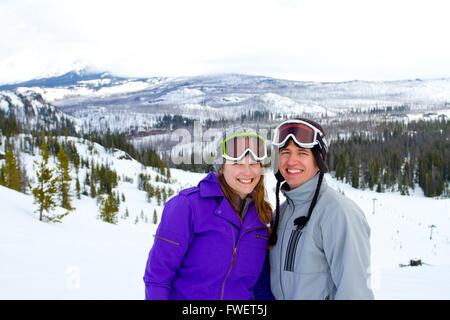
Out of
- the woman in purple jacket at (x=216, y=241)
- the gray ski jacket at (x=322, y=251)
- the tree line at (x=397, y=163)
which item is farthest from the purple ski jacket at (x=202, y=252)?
the tree line at (x=397, y=163)

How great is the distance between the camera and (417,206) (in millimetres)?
55281

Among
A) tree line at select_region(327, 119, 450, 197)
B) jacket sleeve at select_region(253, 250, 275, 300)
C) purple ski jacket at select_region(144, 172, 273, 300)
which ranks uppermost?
purple ski jacket at select_region(144, 172, 273, 300)

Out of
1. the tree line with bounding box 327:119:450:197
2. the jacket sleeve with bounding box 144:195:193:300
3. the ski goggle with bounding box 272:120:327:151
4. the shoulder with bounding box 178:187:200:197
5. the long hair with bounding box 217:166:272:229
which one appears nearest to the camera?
the jacket sleeve with bounding box 144:195:193:300

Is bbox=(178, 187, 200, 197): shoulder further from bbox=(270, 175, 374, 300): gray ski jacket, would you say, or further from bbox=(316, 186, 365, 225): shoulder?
bbox=(316, 186, 365, 225): shoulder

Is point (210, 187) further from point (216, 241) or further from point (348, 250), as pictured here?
point (348, 250)

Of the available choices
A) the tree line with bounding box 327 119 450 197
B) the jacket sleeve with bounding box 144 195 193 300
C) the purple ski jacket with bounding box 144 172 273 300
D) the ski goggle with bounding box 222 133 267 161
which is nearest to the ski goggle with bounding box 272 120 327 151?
the ski goggle with bounding box 222 133 267 161

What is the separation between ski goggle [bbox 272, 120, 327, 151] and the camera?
3084 millimetres

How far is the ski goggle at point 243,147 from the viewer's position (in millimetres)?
3062

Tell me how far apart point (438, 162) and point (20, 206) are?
77.5 meters

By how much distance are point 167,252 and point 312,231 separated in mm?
1281

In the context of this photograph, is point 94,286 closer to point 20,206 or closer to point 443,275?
point 443,275

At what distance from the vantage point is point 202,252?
9.25 ft

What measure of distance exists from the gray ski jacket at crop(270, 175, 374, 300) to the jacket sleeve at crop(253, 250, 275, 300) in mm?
105
